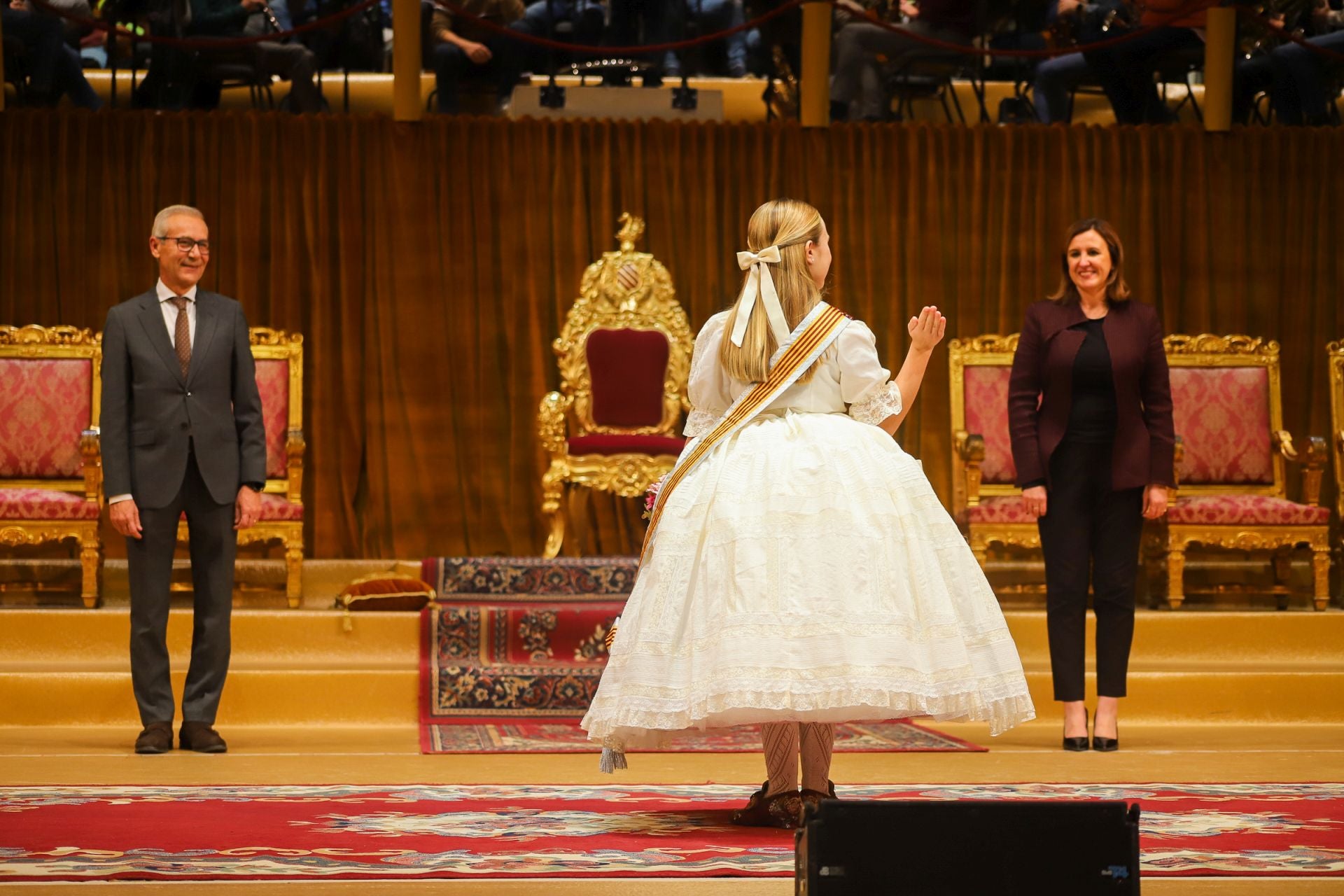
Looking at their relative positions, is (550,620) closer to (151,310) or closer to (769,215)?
(151,310)

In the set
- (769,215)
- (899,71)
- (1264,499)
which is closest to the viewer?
(769,215)

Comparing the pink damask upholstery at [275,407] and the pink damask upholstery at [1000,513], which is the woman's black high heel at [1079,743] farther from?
the pink damask upholstery at [275,407]

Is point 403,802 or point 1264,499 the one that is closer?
point 403,802

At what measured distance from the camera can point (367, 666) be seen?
628 cm

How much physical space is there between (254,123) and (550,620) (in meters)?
3.30

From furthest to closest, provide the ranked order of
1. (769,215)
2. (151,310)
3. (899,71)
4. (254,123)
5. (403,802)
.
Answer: (899,71), (254,123), (151,310), (403,802), (769,215)

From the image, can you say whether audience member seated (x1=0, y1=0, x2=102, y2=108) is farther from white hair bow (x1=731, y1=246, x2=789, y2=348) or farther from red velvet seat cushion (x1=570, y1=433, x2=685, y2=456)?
white hair bow (x1=731, y1=246, x2=789, y2=348)

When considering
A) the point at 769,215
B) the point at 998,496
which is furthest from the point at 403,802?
the point at 998,496

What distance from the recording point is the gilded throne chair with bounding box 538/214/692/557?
291 inches

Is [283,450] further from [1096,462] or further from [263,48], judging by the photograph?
[1096,462]

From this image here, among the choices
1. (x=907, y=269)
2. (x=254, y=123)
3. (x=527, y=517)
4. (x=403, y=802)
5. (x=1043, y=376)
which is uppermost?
(x=254, y=123)

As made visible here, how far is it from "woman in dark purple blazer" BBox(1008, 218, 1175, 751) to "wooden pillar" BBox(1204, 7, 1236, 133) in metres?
3.61

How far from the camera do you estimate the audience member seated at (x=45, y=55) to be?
8.36 meters

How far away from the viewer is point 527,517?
831 centimetres
